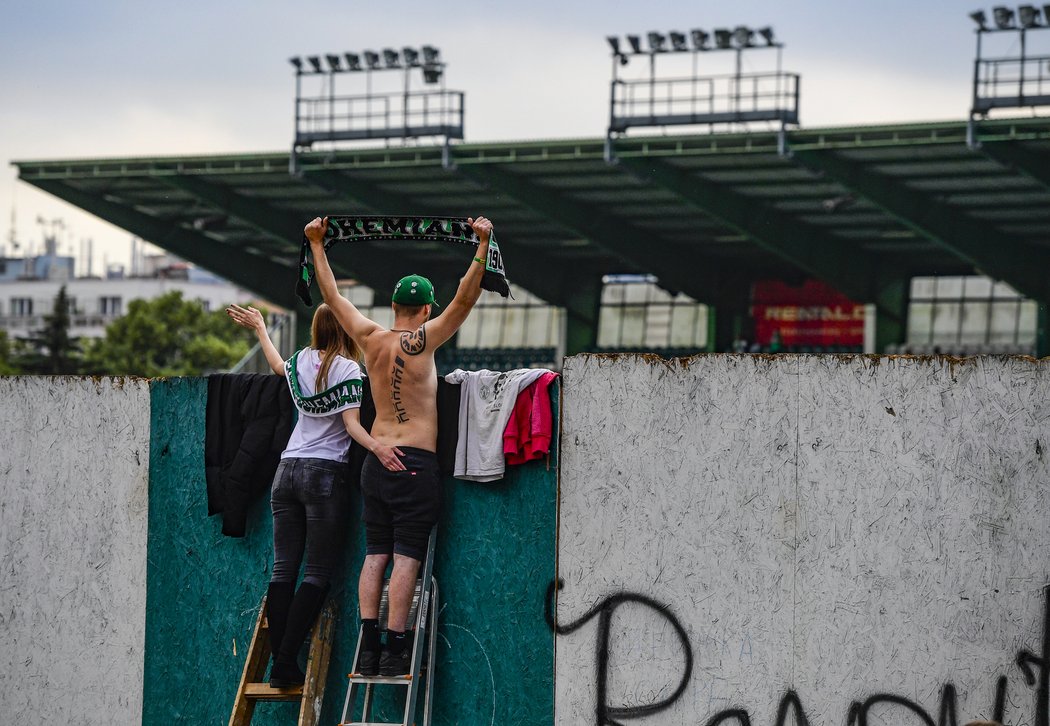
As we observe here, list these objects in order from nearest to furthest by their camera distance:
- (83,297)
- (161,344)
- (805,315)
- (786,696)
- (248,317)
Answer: (786,696), (248,317), (805,315), (161,344), (83,297)

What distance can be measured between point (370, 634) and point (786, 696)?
Result: 2.02m

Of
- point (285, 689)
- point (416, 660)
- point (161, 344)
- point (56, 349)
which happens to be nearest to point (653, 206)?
point (285, 689)

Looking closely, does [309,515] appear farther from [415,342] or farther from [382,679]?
[415,342]

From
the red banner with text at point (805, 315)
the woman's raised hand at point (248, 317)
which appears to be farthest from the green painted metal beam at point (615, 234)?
the woman's raised hand at point (248, 317)

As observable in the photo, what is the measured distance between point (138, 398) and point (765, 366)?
3.53m

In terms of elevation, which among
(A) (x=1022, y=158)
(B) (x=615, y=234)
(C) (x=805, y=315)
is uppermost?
(A) (x=1022, y=158)

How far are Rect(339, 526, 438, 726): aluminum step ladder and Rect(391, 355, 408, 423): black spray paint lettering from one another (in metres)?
0.60

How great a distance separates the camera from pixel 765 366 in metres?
7.42

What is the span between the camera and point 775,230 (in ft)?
122

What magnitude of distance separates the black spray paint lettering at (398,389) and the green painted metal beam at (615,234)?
28.5 meters

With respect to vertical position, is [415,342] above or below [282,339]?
below

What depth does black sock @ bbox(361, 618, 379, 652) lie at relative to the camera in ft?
24.8

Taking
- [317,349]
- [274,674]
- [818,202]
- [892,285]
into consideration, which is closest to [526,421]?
[317,349]

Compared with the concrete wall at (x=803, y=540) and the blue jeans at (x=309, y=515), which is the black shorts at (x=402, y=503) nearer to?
the blue jeans at (x=309, y=515)
